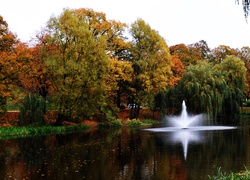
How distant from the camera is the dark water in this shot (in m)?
11.6

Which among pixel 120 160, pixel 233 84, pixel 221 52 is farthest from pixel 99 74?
pixel 221 52

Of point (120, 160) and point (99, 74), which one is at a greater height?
point (99, 74)

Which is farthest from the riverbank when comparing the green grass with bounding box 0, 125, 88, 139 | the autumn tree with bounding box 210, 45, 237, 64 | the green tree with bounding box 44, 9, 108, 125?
the autumn tree with bounding box 210, 45, 237, 64

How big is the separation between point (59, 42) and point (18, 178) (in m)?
20.6

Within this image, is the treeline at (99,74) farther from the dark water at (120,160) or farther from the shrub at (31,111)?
the dark water at (120,160)

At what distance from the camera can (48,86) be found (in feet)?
112

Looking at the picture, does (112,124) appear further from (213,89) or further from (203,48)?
(203,48)

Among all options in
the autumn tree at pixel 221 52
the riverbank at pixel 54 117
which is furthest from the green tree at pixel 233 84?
the autumn tree at pixel 221 52

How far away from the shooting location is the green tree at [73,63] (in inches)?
1167

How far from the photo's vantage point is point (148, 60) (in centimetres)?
3922

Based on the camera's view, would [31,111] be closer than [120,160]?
No

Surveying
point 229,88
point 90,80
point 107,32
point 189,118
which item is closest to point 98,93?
A: point 90,80

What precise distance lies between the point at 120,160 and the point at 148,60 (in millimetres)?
25712

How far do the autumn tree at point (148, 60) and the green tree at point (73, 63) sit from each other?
8.68 metres
